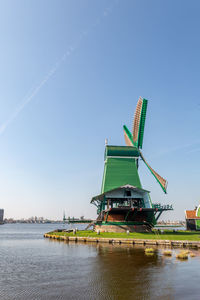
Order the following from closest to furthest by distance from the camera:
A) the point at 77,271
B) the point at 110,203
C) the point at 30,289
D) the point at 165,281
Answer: the point at 30,289 → the point at 165,281 → the point at 77,271 → the point at 110,203

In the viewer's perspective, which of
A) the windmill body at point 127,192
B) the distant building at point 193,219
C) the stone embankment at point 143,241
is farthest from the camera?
the distant building at point 193,219

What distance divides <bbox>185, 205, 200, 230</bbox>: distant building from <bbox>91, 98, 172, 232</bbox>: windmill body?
45.6 feet

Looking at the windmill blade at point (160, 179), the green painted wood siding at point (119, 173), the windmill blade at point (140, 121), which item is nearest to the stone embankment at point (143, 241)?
the green painted wood siding at point (119, 173)

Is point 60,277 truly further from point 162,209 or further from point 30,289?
point 162,209

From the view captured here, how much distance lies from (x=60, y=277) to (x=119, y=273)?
12.8 ft

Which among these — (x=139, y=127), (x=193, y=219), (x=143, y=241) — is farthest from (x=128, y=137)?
(x=143, y=241)

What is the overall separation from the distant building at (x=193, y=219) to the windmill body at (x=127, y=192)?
13893 millimetres

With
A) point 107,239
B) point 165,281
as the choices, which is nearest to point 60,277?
point 165,281

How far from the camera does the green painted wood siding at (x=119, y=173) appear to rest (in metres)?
45.0

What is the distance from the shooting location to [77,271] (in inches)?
659

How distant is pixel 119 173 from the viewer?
46.0 metres

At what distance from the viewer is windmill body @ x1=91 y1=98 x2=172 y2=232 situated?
1634 inches

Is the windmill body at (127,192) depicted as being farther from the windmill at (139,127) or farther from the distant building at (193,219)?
the distant building at (193,219)

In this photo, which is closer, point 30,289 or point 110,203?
point 30,289
